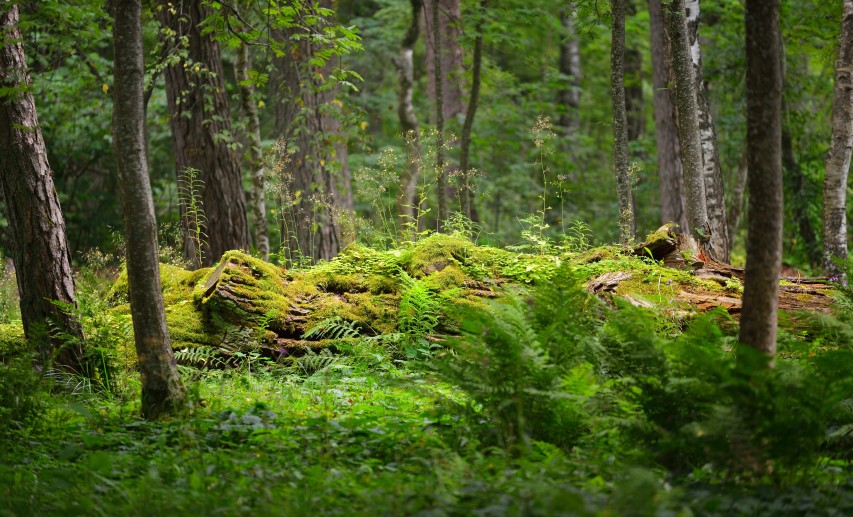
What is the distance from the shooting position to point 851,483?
4055 mm

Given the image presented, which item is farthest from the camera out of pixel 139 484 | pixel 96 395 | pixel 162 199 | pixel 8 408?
pixel 162 199

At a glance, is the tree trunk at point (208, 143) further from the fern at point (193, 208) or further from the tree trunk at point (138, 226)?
the tree trunk at point (138, 226)

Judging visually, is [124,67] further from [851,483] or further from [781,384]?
[851,483]

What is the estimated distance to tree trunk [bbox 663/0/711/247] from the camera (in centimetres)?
893

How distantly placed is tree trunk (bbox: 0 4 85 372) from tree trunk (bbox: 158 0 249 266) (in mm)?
3679

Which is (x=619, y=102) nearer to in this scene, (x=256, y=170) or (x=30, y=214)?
(x=256, y=170)

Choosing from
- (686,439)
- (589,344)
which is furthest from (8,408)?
(686,439)

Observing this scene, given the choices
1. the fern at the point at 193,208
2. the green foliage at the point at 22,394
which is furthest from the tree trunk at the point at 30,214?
the fern at the point at 193,208

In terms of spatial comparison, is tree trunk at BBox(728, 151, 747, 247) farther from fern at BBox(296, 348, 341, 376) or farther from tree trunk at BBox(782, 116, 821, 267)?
fern at BBox(296, 348, 341, 376)

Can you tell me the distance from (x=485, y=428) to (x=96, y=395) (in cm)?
346

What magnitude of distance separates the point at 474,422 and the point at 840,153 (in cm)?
723

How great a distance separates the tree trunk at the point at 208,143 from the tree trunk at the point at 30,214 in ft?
12.1

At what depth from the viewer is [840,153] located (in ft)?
31.9

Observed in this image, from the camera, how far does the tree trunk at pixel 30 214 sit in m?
6.55
